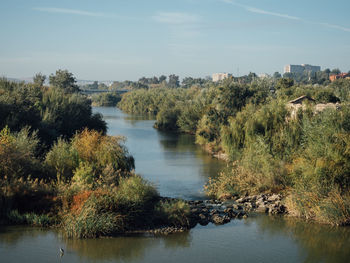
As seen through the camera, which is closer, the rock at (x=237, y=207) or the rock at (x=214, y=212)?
the rock at (x=214, y=212)

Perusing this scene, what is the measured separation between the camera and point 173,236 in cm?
1806

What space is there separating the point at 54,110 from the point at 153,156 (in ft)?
32.4

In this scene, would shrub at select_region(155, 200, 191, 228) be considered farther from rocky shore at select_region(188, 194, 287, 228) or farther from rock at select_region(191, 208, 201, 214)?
rock at select_region(191, 208, 201, 214)

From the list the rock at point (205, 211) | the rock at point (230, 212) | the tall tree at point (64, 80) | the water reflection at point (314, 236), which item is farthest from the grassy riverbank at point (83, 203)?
the tall tree at point (64, 80)

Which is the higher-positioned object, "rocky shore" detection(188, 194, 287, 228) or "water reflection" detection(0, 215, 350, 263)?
"rocky shore" detection(188, 194, 287, 228)

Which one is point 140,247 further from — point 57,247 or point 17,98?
point 17,98

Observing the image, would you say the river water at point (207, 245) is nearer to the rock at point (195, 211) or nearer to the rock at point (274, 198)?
the rock at point (195, 211)

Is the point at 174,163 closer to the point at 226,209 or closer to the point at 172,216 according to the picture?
the point at 226,209

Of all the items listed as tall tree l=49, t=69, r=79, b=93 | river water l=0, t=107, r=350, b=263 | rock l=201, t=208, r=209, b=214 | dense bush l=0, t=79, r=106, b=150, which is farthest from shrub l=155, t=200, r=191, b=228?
tall tree l=49, t=69, r=79, b=93

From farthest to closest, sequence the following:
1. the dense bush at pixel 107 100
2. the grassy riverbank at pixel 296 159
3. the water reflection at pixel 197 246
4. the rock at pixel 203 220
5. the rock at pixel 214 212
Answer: the dense bush at pixel 107 100 → the rock at pixel 214 212 → the grassy riverbank at pixel 296 159 → the rock at pixel 203 220 → the water reflection at pixel 197 246

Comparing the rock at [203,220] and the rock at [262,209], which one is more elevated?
the rock at [262,209]

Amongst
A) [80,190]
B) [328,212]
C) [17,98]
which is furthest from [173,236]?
[17,98]

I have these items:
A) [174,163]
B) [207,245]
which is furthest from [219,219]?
[174,163]

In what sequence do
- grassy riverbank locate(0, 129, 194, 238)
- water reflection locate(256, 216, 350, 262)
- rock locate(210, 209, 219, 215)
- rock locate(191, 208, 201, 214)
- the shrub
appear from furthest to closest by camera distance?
1. rock locate(210, 209, 219, 215)
2. rock locate(191, 208, 201, 214)
3. the shrub
4. grassy riverbank locate(0, 129, 194, 238)
5. water reflection locate(256, 216, 350, 262)
